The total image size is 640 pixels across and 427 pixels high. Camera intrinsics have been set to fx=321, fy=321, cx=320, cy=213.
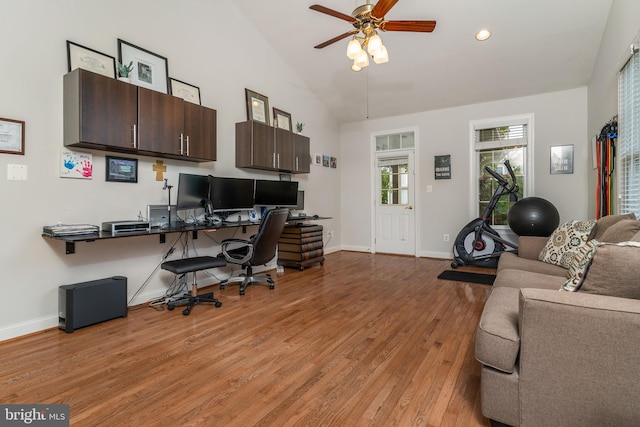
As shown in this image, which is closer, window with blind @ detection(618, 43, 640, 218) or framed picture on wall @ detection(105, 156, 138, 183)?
window with blind @ detection(618, 43, 640, 218)

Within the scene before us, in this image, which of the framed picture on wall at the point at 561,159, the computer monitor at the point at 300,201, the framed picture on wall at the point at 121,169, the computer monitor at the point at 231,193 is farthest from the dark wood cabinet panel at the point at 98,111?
the framed picture on wall at the point at 561,159

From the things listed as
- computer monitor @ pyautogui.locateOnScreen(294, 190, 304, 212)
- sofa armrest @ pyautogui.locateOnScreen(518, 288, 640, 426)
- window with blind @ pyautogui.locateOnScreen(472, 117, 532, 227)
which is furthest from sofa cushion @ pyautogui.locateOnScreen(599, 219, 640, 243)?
computer monitor @ pyautogui.locateOnScreen(294, 190, 304, 212)

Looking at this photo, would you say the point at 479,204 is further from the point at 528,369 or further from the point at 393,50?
the point at 528,369

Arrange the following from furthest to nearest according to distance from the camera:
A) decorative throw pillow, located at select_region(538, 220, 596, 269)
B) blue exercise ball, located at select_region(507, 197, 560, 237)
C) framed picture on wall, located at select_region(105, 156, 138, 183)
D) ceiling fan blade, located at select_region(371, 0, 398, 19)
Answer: blue exercise ball, located at select_region(507, 197, 560, 237)
framed picture on wall, located at select_region(105, 156, 138, 183)
decorative throw pillow, located at select_region(538, 220, 596, 269)
ceiling fan blade, located at select_region(371, 0, 398, 19)

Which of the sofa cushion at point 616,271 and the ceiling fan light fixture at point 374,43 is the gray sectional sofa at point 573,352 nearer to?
the sofa cushion at point 616,271

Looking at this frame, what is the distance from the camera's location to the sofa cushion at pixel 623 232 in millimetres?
1983

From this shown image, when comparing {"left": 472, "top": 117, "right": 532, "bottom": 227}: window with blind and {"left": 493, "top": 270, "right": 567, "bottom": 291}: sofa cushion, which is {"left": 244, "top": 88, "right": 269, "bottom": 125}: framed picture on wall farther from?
{"left": 493, "top": 270, "right": 567, "bottom": 291}: sofa cushion

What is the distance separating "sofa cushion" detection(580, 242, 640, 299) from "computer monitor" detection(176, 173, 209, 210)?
3405 mm

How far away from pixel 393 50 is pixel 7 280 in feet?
16.3

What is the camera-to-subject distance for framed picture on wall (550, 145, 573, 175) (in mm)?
4801

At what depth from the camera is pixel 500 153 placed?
5.36m

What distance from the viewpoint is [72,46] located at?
2.78m

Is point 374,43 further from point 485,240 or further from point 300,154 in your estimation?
point 485,240

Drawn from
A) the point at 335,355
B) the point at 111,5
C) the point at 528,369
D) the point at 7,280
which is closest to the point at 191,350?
the point at 335,355
